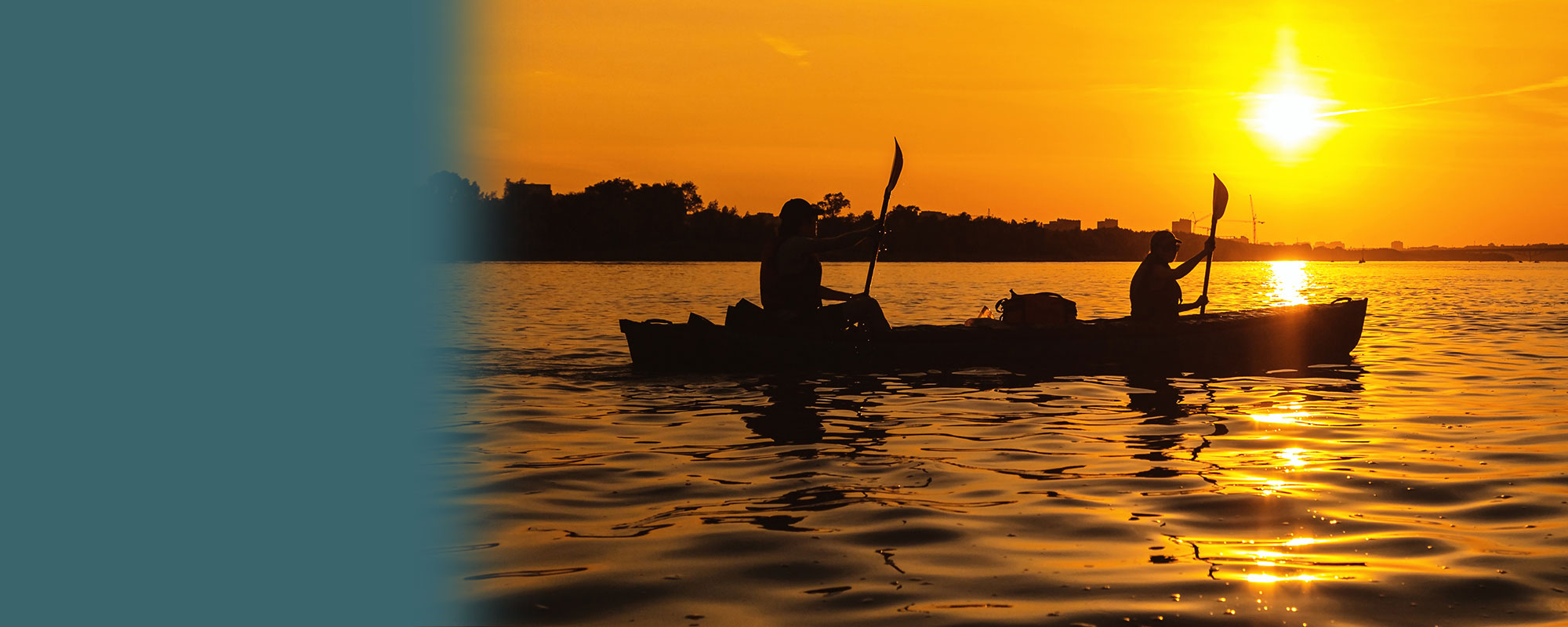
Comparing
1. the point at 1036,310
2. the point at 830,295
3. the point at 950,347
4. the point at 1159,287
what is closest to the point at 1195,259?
the point at 1159,287

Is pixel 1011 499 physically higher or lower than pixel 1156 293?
lower

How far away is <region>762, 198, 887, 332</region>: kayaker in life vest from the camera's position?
45.7ft

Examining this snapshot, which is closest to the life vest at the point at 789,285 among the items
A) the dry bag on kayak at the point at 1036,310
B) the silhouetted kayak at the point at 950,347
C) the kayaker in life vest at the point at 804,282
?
the kayaker in life vest at the point at 804,282

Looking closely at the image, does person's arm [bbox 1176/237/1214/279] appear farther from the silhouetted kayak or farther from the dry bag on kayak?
the dry bag on kayak

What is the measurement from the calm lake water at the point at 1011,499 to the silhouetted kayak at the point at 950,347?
27 cm

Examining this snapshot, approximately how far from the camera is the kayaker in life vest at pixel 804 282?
548 inches

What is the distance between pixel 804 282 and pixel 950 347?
6.44 ft

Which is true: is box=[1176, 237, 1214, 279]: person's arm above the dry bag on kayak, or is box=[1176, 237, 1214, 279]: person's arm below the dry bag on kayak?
above

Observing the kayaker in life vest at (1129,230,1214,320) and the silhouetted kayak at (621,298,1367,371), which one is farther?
the kayaker in life vest at (1129,230,1214,320)

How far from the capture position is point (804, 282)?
14266 millimetres

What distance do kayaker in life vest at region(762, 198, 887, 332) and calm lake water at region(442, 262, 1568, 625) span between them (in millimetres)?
813

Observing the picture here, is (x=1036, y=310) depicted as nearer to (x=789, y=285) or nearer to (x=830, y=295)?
(x=830, y=295)

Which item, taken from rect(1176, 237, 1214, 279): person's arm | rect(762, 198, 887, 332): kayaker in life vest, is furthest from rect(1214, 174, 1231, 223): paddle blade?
rect(762, 198, 887, 332): kayaker in life vest

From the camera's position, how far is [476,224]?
16062cm
